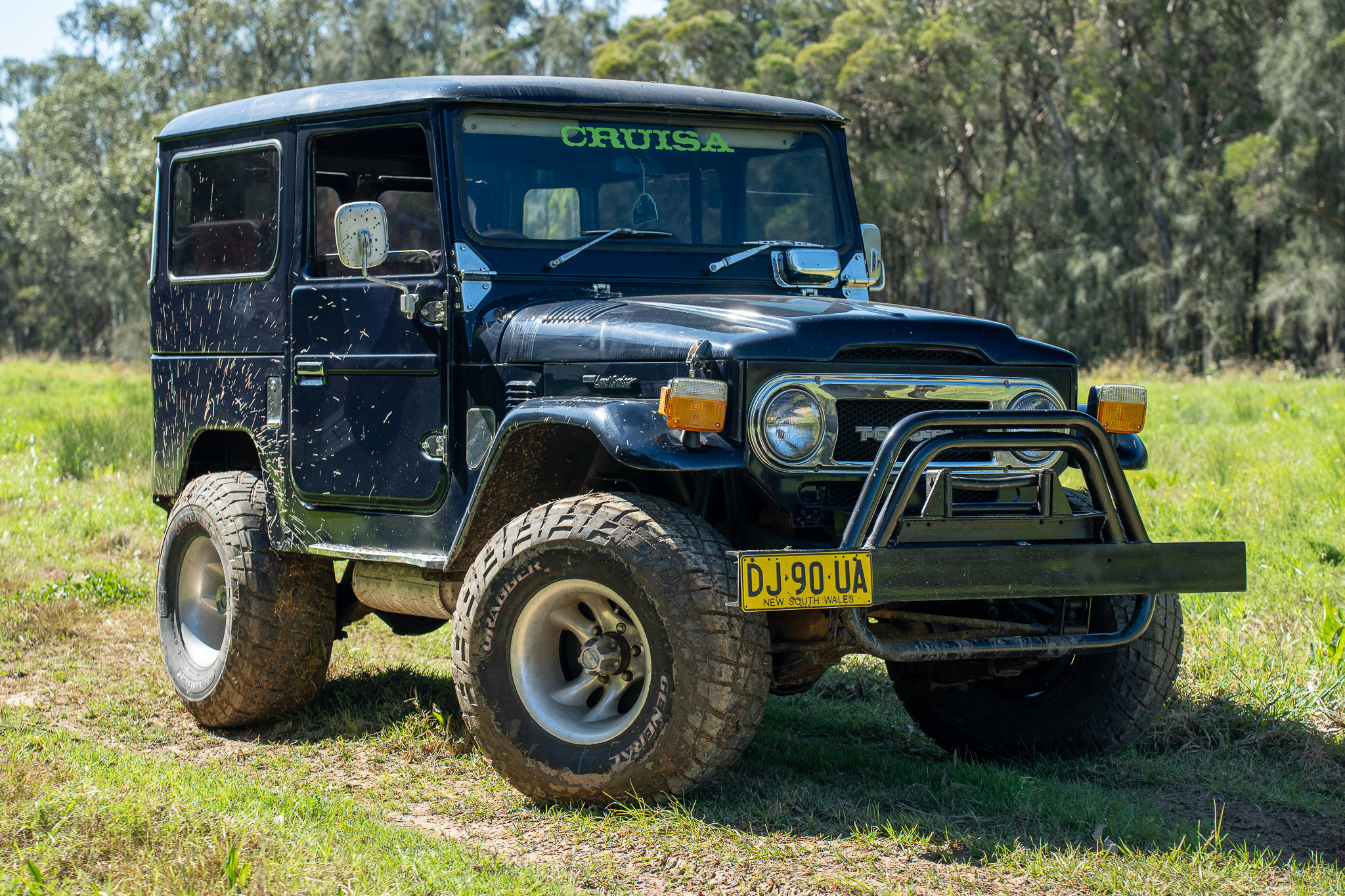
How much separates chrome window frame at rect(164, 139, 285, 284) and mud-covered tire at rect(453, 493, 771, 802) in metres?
1.86

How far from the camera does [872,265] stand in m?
5.60

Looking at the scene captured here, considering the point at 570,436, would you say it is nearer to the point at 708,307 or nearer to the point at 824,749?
the point at 708,307

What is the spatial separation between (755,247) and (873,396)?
1.32 m

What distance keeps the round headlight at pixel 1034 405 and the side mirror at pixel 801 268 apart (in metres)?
1.17

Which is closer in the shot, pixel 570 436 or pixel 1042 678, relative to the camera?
pixel 570 436

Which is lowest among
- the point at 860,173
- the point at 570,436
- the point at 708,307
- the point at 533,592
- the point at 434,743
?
the point at 434,743

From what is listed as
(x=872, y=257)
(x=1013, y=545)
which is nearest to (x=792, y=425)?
(x=1013, y=545)

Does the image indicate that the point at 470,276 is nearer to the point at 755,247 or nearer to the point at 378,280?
the point at 378,280

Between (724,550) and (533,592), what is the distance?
26.0 inches

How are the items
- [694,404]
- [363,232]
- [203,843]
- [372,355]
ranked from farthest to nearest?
[372,355] < [363,232] < [694,404] < [203,843]

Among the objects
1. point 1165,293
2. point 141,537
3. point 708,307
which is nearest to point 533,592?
point 708,307

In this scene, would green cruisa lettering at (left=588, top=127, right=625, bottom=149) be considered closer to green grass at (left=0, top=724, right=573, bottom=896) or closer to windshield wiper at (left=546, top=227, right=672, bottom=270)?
windshield wiper at (left=546, top=227, right=672, bottom=270)

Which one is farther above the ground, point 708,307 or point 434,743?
point 708,307

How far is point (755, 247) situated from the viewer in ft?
17.3
